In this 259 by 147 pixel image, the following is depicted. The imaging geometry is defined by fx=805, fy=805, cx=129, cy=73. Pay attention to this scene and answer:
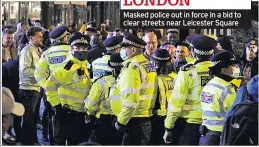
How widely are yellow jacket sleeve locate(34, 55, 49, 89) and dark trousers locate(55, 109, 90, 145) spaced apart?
754 mm

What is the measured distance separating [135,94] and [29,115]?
2.60 meters

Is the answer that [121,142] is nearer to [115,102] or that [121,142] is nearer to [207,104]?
[115,102]

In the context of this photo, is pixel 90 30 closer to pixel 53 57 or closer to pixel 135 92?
pixel 53 57

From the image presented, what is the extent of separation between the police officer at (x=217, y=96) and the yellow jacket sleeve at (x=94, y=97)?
4.58 ft

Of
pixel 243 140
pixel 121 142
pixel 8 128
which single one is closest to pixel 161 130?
pixel 121 142

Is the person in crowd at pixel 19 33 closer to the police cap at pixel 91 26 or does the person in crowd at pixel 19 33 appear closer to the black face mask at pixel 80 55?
the police cap at pixel 91 26

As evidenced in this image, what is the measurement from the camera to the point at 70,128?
9.48 meters

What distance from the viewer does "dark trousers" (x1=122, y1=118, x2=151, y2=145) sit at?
8.68 meters

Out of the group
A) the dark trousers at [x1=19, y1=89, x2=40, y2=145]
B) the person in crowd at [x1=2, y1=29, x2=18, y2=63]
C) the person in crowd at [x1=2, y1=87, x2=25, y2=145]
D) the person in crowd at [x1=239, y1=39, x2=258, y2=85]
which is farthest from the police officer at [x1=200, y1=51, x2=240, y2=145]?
the person in crowd at [x1=2, y1=29, x2=18, y2=63]

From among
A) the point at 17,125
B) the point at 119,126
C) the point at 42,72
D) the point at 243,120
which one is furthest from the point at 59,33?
the point at 243,120

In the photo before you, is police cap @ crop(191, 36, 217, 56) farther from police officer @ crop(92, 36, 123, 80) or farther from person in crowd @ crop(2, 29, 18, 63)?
person in crowd @ crop(2, 29, 18, 63)

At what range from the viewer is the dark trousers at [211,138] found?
26.8ft

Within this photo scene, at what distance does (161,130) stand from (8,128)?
12.3 feet

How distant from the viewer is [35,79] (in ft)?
34.5
